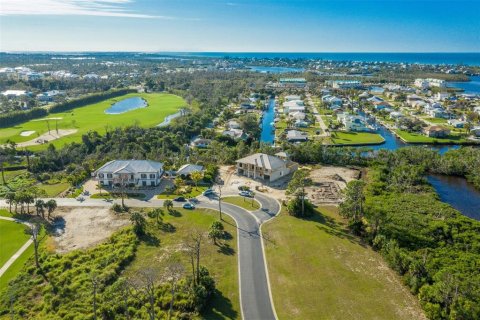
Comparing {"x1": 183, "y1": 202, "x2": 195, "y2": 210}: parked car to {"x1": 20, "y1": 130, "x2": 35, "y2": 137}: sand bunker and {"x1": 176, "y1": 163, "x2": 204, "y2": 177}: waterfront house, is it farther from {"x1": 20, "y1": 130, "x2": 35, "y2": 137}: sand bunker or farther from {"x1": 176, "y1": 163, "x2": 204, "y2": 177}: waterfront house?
{"x1": 20, "y1": 130, "x2": 35, "y2": 137}: sand bunker

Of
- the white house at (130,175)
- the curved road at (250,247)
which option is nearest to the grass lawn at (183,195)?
the curved road at (250,247)

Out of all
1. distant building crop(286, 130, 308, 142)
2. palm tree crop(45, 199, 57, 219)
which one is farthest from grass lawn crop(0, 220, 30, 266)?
distant building crop(286, 130, 308, 142)

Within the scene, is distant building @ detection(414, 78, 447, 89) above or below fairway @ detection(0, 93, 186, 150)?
above

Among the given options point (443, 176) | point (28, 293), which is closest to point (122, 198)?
point (28, 293)

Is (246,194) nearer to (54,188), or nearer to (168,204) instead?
(168,204)

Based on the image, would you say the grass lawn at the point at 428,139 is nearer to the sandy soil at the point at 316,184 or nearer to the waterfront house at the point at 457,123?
the waterfront house at the point at 457,123

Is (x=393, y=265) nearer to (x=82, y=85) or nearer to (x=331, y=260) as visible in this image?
Answer: (x=331, y=260)
